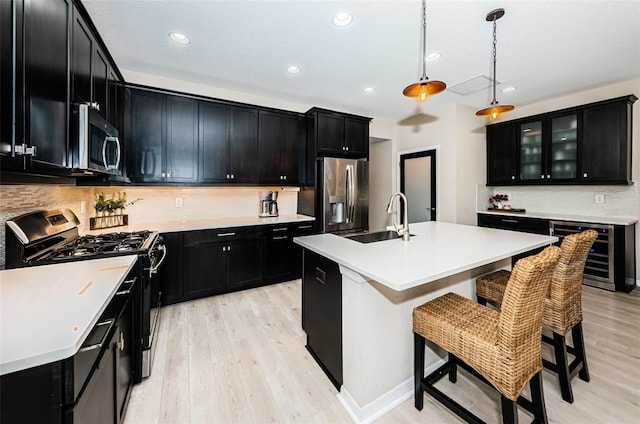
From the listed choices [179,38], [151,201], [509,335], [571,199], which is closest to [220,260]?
[151,201]

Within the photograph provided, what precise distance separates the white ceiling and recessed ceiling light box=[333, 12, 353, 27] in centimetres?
5

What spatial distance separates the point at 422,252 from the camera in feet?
5.71

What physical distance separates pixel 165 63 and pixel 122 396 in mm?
3162

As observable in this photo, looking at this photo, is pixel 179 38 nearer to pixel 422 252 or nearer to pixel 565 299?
pixel 422 252

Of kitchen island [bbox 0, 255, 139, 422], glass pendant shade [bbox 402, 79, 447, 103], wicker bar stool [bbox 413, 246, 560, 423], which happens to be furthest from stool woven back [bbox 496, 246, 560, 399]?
kitchen island [bbox 0, 255, 139, 422]

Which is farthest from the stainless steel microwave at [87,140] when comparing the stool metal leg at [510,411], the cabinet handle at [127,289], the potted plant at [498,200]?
the potted plant at [498,200]

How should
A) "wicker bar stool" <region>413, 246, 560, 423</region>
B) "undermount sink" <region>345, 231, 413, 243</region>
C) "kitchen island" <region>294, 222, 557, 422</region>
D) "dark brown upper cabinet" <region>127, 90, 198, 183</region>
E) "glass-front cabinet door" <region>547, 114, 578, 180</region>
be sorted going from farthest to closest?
"glass-front cabinet door" <region>547, 114, 578, 180</region> → "dark brown upper cabinet" <region>127, 90, 198, 183</region> → "undermount sink" <region>345, 231, 413, 243</region> → "kitchen island" <region>294, 222, 557, 422</region> → "wicker bar stool" <region>413, 246, 560, 423</region>

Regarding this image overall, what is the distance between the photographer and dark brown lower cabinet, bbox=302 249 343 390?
1.75 metres

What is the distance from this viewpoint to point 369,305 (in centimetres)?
157

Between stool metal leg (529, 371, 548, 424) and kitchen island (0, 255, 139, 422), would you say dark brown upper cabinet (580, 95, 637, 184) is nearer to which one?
stool metal leg (529, 371, 548, 424)

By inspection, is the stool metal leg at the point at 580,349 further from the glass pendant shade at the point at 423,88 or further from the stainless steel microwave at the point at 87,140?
the stainless steel microwave at the point at 87,140

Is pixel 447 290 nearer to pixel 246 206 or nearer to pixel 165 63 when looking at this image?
pixel 246 206

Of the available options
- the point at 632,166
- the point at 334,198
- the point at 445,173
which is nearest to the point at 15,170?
the point at 334,198

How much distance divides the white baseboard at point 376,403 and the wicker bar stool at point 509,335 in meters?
0.26
